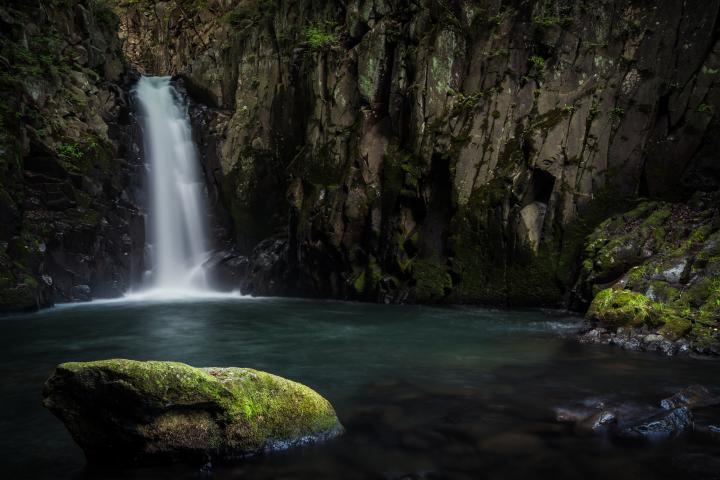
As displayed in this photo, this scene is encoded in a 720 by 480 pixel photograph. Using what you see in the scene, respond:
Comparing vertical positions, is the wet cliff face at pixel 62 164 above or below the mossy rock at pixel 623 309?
above

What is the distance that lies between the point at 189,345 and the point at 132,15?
32243mm

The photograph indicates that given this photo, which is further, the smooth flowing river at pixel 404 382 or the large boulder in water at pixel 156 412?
the smooth flowing river at pixel 404 382

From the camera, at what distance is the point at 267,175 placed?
2600cm

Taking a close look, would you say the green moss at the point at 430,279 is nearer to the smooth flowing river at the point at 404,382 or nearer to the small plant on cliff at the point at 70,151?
the smooth flowing river at the point at 404,382

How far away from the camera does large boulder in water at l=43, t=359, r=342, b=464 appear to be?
4781mm

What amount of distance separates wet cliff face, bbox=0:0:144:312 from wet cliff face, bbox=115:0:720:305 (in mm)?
5128

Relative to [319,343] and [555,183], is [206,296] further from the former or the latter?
[555,183]

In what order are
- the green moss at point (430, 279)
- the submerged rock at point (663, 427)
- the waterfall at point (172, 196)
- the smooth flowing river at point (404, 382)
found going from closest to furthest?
the smooth flowing river at point (404, 382)
the submerged rock at point (663, 427)
the green moss at point (430, 279)
the waterfall at point (172, 196)

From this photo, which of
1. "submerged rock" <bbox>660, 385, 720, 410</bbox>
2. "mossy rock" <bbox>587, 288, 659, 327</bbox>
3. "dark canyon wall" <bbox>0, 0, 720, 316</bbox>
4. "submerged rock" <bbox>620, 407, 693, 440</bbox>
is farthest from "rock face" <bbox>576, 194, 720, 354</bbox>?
"submerged rock" <bbox>620, 407, 693, 440</bbox>

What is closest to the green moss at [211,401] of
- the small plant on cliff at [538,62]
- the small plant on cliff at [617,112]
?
the small plant on cliff at [617,112]

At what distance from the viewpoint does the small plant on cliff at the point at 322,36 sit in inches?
944

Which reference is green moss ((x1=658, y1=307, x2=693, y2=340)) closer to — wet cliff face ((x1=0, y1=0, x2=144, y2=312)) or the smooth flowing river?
the smooth flowing river

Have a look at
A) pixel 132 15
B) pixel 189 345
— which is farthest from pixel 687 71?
pixel 132 15

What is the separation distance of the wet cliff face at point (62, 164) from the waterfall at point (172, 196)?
3.23ft
